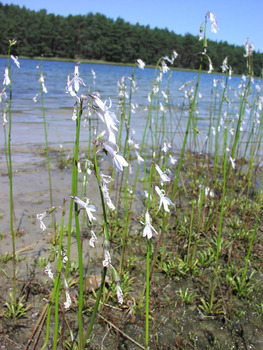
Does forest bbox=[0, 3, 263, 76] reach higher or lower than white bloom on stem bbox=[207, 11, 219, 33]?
higher

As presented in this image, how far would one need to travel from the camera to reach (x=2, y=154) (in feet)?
17.4

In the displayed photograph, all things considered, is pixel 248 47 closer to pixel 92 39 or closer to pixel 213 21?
pixel 213 21

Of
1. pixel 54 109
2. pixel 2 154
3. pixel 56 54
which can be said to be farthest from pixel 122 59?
pixel 2 154

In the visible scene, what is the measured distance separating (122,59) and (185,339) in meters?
75.8

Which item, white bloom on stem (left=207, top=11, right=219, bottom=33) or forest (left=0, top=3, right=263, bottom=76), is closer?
white bloom on stem (left=207, top=11, right=219, bottom=33)

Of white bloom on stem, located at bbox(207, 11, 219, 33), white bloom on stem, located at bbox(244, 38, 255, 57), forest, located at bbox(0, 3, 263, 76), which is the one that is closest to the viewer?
white bloom on stem, located at bbox(207, 11, 219, 33)

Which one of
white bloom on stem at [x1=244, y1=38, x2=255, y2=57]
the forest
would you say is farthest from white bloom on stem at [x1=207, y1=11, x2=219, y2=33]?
the forest

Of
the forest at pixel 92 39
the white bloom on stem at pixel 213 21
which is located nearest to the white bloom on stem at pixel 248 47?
the white bloom on stem at pixel 213 21

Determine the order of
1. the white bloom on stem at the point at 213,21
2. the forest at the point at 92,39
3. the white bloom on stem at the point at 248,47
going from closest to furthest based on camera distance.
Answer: the white bloom on stem at the point at 213,21 → the white bloom on stem at the point at 248,47 → the forest at the point at 92,39

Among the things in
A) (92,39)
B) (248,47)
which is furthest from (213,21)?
(92,39)

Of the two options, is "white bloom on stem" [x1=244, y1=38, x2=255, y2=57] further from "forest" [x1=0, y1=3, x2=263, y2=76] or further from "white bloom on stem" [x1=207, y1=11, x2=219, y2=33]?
"forest" [x1=0, y1=3, x2=263, y2=76]

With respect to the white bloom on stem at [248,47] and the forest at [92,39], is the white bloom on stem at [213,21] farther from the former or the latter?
the forest at [92,39]

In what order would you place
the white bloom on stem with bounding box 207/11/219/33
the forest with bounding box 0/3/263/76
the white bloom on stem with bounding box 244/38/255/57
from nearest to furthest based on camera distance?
1. the white bloom on stem with bounding box 207/11/219/33
2. the white bloom on stem with bounding box 244/38/255/57
3. the forest with bounding box 0/3/263/76

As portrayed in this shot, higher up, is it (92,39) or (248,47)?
(92,39)
